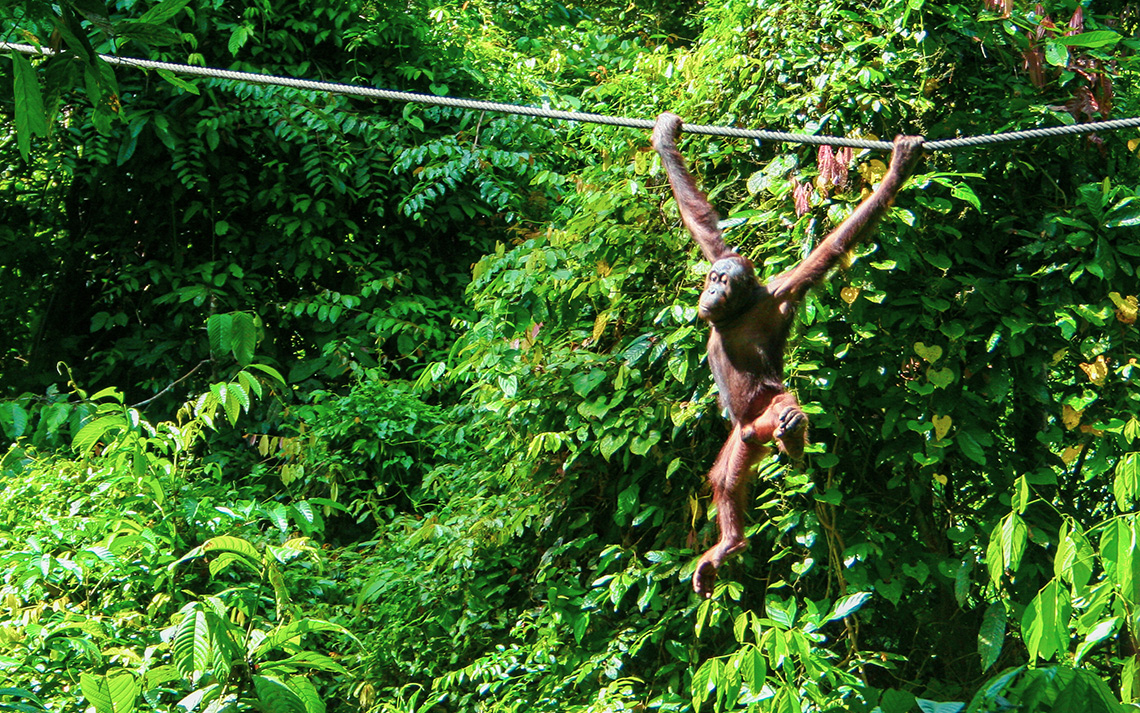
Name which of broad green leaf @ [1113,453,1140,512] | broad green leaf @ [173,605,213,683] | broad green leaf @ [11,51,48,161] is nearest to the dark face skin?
broad green leaf @ [1113,453,1140,512]

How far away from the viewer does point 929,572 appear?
418 centimetres

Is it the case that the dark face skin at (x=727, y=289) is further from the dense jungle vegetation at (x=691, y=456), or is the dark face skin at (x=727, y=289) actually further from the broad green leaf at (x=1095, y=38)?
the broad green leaf at (x=1095, y=38)

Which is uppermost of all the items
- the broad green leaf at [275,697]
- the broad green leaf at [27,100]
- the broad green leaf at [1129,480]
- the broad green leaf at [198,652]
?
the broad green leaf at [27,100]

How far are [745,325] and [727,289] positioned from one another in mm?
233

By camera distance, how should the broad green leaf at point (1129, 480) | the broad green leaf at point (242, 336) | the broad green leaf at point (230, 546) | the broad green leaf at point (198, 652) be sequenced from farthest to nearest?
1. the broad green leaf at point (230, 546)
2. the broad green leaf at point (242, 336)
3. the broad green leaf at point (198, 652)
4. the broad green leaf at point (1129, 480)

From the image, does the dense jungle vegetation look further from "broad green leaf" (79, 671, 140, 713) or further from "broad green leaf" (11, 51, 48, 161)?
"broad green leaf" (11, 51, 48, 161)

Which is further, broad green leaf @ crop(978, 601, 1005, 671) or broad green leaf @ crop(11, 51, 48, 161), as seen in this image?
broad green leaf @ crop(978, 601, 1005, 671)

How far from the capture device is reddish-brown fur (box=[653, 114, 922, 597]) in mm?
3344

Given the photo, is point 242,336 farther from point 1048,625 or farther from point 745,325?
point 1048,625

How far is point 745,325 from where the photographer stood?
3713 millimetres

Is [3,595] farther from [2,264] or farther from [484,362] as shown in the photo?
[2,264]

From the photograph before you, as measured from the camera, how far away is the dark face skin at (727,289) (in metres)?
3.55

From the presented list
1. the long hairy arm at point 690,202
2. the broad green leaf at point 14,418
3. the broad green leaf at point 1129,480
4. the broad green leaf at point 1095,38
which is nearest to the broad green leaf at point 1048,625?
the broad green leaf at point 1129,480

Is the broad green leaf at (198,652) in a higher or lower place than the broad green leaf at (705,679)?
higher
